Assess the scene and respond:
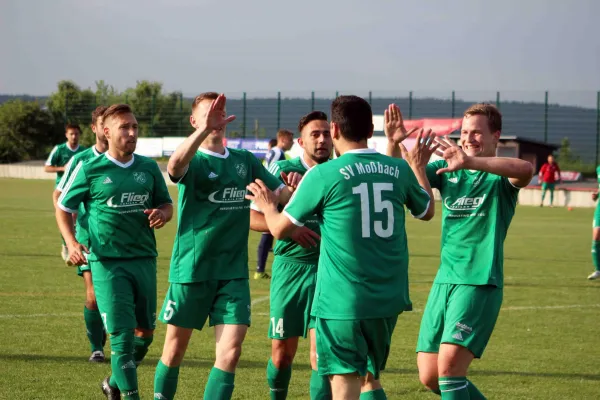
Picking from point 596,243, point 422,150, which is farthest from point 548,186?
point 422,150

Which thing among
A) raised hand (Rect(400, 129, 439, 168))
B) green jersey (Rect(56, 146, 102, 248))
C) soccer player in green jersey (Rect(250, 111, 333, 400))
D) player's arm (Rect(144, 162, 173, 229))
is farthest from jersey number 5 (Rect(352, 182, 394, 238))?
green jersey (Rect(56, 146, 102, 248))

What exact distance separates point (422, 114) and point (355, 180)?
164 feet

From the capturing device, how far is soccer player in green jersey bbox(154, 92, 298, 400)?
6375mm

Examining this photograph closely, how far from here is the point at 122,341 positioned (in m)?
6.72

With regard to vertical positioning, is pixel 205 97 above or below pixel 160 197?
above

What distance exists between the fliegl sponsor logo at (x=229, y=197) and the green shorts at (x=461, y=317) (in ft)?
4.86

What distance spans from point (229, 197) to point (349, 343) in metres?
1.83

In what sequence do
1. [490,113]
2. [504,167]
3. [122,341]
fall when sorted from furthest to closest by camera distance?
[122,341] → [490,113] → [504,167]

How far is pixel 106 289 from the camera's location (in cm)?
689

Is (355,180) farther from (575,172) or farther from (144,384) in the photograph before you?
(575,172)

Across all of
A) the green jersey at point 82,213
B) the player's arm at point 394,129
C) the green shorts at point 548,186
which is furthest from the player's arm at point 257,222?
the green shorts at point 548,186

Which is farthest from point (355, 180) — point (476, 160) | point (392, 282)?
point (476, 160)

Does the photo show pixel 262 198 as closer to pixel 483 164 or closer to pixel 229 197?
pixel 229 197

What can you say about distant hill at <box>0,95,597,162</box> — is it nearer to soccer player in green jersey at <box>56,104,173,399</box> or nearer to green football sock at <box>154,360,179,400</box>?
soccer player in green jersey at <box>56,104,173,399</box>
